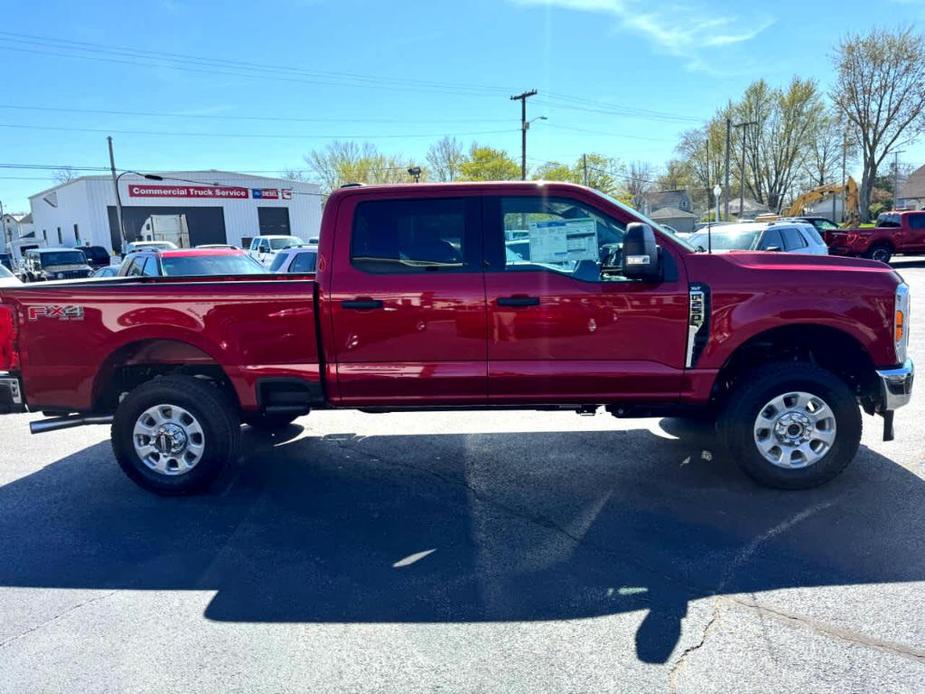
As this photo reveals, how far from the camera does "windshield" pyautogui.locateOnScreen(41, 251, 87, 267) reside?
24264 millimetres

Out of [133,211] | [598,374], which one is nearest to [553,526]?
[598,374]

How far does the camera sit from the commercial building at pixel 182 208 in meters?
41.7

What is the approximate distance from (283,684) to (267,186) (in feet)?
159

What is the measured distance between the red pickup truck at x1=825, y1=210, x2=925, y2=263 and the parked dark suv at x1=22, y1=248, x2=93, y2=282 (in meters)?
27.7

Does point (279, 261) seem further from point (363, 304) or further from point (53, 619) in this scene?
point (53, 619)

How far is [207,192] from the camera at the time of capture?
4394 centimetres

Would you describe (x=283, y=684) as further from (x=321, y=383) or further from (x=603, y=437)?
(x=603, y=437)

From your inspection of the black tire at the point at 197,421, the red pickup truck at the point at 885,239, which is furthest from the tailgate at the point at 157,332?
the red pickup truck at the point at 885,239

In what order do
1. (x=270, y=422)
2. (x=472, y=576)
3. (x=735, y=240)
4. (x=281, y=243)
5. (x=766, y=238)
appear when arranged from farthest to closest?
(x=281, y=243)
(x=735, y=240)
(x=766, y=238)
(x=270, y=422)
(x=472, y=576)

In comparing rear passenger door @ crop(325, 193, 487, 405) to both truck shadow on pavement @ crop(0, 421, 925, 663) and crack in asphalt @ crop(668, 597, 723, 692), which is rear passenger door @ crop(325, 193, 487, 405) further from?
crack in asphalt @ crop(668, 597, 723, 692)

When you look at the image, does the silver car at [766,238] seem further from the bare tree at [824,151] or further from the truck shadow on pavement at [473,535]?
the bare tree at [824,151]

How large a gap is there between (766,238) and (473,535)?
1029cm

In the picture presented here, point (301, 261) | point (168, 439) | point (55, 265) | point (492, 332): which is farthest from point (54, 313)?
point (55, 265)

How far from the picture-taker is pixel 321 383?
452cm
